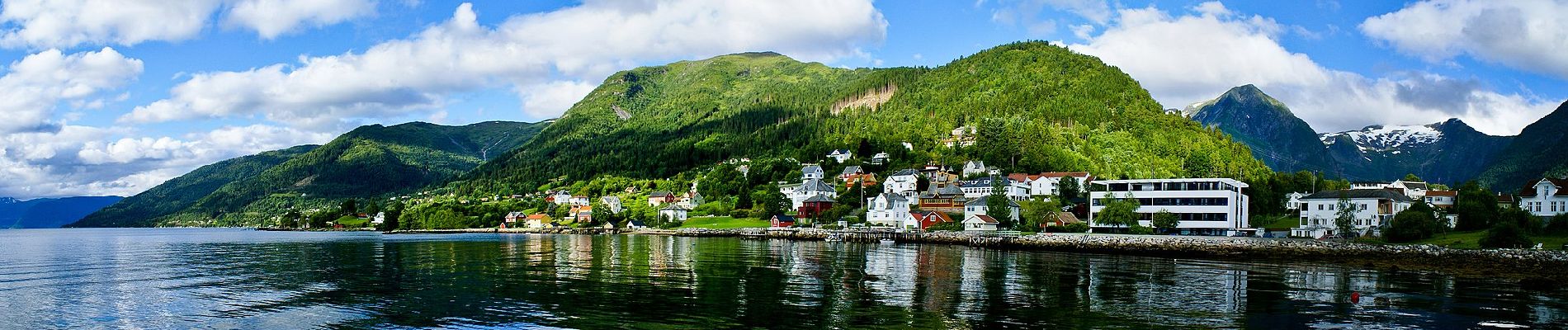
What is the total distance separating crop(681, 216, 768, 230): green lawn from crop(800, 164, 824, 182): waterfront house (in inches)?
826

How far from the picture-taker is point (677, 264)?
5481 cm

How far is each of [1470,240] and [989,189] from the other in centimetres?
5697

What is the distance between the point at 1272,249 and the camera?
6719 cm

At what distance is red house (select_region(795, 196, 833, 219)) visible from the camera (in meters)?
125

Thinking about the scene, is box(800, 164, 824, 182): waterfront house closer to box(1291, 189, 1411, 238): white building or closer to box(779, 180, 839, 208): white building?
box(779, 180, 839, 208): white building

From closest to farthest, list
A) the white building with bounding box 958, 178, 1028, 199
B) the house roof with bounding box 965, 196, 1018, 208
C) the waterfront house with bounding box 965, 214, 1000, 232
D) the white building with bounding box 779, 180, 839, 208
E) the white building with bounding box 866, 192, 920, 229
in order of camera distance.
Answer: the waterfront house with bounding box 965, 214, 1000, 232, the house roof with bounding box 965, 196, 1018, 208, the white building with bounding box 866, 192, 920, 229, the white building with bounding box 958, 178, 1028, 199, the white building with bounding box 779, 180, 839, 208

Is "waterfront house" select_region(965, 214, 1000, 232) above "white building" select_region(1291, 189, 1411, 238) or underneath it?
underneath

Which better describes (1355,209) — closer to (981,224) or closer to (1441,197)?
(981,224)

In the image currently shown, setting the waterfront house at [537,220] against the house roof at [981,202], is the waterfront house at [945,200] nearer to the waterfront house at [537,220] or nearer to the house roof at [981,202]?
the house roof at [981,202]

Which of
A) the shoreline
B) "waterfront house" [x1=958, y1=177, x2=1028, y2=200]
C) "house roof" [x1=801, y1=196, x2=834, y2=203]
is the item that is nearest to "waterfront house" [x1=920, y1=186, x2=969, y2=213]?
"waterfront house" [x1=958, y1=177, x2=1028, y2=200]

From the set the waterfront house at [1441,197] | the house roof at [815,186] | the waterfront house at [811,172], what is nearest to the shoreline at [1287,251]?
the house roof at [815,186]

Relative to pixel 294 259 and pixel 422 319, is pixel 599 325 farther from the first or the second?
pixel 294 259

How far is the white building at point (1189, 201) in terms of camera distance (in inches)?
3442

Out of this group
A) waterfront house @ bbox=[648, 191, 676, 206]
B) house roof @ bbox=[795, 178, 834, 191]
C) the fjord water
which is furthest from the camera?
waterfront house @ bbox=[648, 191, 676, 206]
